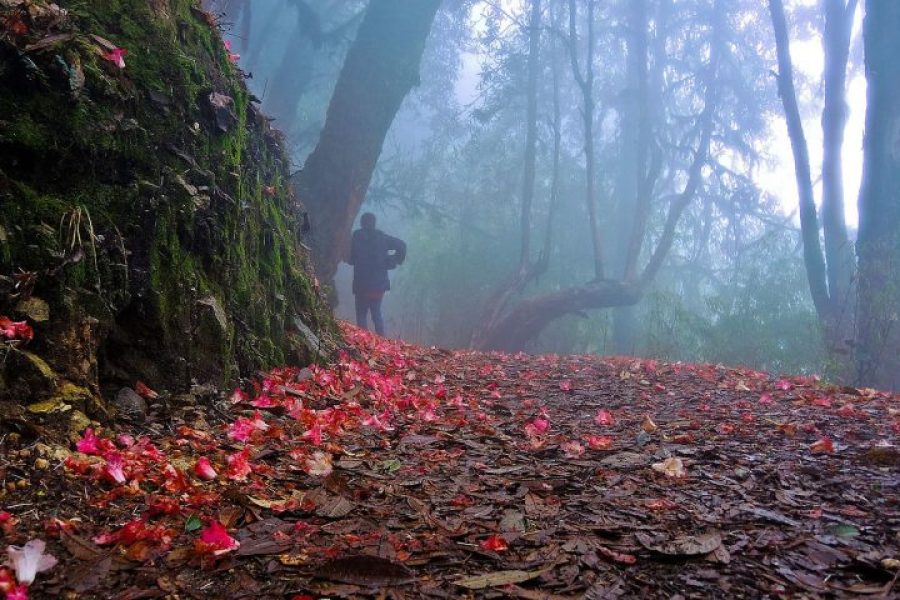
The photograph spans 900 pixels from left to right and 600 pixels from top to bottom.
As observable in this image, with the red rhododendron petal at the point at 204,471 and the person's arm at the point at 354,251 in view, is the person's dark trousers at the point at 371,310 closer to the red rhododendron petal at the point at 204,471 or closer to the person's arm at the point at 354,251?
the person's arm at the point at 354,251

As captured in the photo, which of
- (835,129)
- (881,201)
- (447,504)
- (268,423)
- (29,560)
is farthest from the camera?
(835,129)

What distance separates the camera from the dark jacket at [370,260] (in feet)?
31.8

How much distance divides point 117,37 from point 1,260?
1529mm

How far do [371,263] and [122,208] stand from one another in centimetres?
699

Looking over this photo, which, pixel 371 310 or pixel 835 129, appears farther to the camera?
pixel 835 129

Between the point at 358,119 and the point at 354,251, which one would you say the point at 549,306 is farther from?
the point at 358,119

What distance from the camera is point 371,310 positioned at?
9727 millimetres

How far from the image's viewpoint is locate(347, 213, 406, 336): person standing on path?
31.9 feet

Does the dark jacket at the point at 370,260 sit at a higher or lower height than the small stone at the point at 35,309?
higher

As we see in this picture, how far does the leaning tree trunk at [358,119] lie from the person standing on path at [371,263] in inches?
19.4

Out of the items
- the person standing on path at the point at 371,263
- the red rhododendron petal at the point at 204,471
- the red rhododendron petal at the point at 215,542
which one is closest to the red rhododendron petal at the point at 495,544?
the red rhododendron petal at the point at 215,542

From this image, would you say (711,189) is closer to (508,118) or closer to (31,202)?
(508,118)

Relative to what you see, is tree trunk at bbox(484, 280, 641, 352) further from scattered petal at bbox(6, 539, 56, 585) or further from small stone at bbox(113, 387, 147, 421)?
scattered petal at bbox(6, 539, 56, 585)

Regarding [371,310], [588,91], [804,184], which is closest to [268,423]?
[371,310]
